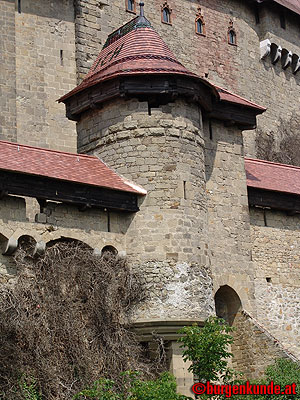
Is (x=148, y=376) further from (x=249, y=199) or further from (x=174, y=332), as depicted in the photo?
(x=249, y=199)

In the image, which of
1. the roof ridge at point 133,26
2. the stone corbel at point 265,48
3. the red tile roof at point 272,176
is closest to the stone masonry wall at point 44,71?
the roof ridge at point 133,26

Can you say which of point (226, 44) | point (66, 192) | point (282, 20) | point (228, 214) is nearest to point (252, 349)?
point (228, 214)

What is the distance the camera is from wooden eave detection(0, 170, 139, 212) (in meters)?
14.7

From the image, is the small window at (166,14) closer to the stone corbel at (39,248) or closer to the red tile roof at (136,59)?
the red tile roof at (136,59)

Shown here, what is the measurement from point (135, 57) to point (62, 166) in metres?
2.92

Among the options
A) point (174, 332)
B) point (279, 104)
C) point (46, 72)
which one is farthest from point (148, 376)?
point (279, 104)

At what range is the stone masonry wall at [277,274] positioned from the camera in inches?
755

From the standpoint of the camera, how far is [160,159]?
54.1 ft

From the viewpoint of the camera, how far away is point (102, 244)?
15828 millimetres

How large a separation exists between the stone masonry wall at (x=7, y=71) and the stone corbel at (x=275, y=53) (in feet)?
40.3

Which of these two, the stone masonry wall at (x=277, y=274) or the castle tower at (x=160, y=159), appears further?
the stone masonry wall at (x=277, y=274)

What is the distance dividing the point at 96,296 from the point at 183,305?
1.66 meters

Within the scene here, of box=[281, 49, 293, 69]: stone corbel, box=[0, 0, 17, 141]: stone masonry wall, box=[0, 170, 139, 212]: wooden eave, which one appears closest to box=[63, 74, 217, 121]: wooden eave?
box=[0, 170, 139, 212]: wooden eave

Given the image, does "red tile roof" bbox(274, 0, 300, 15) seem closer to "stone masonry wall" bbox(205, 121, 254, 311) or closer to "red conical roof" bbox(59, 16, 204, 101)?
"stone masonry wall" bbox(205, 121, 254, 311)
